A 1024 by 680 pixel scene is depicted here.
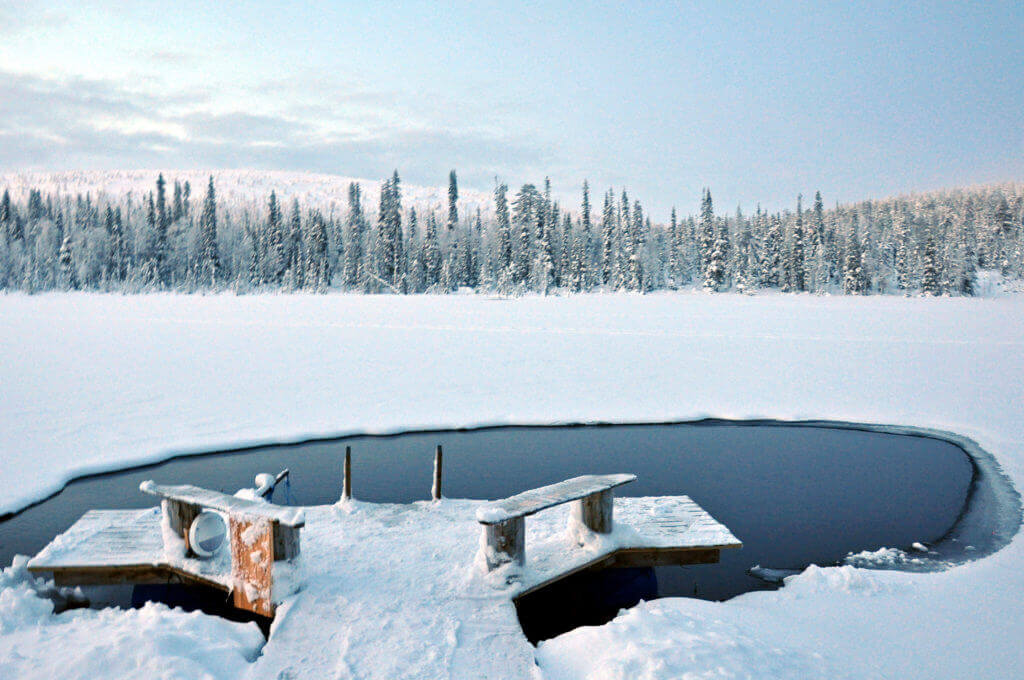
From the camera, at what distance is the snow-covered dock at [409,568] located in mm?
4203

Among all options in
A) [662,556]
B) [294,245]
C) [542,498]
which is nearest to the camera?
[542,498]

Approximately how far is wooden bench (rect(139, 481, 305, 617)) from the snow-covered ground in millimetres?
473

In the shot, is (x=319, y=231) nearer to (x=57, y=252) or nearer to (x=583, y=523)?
(x=57, y=252)

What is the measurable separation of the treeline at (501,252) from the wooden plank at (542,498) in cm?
4651

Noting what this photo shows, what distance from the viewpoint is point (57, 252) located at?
255 ft

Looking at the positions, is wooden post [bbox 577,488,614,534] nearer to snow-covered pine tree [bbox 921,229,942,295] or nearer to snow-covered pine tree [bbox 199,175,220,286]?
snow-covered pine tree [bbox 921,229,942,295]

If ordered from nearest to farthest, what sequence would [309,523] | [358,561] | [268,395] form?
[358,561], [309,523], [268,395]

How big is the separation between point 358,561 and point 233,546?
1061mm

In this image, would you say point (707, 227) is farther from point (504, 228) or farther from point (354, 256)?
point (354, 256)

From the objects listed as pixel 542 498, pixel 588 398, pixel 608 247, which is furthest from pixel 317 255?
pixel 542 498

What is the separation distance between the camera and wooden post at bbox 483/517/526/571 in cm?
532

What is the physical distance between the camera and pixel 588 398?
45.8 ft

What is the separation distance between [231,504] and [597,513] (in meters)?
3.34

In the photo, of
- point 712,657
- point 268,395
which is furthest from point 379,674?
point 268,395
